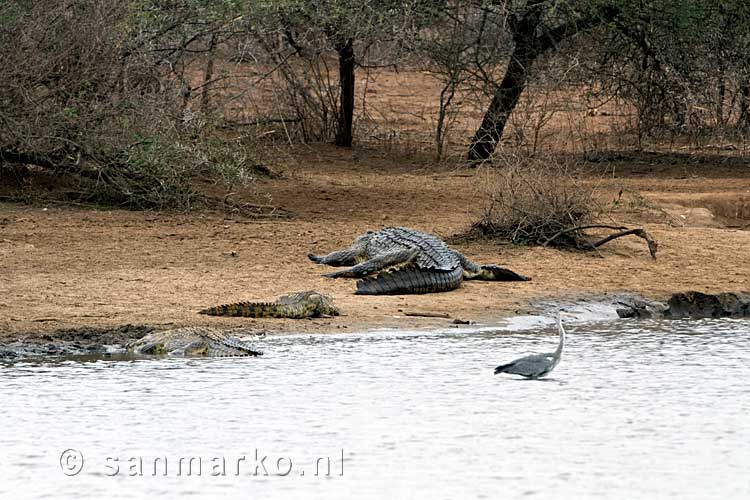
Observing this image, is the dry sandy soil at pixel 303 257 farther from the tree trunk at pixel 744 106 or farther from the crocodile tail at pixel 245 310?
the tree trunk at pixel 744 106

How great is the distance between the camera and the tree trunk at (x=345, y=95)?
18891 millimetres


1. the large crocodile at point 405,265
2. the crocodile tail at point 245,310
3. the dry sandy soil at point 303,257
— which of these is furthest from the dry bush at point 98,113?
the crocodile tail at point 245,310

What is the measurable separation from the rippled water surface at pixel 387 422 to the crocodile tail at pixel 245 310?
0.54m

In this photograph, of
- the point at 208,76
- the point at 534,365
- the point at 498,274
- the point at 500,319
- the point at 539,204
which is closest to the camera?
the point at 534,365

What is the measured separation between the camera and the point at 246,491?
6027 mm

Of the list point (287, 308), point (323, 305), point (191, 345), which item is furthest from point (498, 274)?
point (191, 345)

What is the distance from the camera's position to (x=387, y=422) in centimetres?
724

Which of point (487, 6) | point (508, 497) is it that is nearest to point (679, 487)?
point (508, 497)

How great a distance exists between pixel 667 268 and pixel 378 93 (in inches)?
505

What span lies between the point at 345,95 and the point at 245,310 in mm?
10264

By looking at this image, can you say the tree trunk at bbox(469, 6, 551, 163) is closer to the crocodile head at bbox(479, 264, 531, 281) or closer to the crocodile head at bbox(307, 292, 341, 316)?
the crocodile head at bbox(479, 264, 531, 281)

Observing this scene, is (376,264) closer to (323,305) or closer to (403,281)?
(403,281)

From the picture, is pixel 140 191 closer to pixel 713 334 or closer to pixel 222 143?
pixel 222 143

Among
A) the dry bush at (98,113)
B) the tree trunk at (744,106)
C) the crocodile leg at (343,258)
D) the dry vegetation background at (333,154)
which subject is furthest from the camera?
the tree trunk at (744,106)
